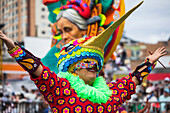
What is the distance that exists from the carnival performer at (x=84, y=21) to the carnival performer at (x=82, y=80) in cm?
144

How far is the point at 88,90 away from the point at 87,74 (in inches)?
7.3

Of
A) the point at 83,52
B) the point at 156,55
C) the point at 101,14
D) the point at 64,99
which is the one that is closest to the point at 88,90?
the point at 64,99

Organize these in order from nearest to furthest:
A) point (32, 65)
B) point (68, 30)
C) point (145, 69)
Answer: point (32, 65), point (145, 69), point (68, 30)

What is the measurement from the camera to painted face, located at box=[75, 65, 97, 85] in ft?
9.75

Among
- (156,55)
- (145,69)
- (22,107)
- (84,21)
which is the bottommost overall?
(22,107)

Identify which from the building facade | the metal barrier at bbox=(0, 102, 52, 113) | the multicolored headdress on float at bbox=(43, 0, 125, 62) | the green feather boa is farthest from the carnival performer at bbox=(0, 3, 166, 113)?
the building facade

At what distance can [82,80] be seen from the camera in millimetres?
2934

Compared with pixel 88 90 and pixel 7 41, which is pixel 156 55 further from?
pixel 7 41

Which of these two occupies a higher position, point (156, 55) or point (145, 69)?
point (156, 55)

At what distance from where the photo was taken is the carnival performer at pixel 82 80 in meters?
2.68

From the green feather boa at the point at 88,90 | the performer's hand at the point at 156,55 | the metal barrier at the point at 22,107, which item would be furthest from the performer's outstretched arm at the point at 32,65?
the metal barrier at the point at 22,107

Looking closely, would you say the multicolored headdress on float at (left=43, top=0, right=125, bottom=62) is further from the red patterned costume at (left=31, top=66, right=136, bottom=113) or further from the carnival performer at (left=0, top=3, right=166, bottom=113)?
the red patterned costume at (left=31, top=66, right=136, bottom=113)

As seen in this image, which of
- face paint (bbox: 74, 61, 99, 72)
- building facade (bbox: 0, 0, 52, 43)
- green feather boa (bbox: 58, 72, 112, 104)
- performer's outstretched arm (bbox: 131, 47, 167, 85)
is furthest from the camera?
building facade (bbox: 0, 0, 52, 43)

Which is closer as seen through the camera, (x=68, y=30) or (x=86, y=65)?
(x=86, y=65)
